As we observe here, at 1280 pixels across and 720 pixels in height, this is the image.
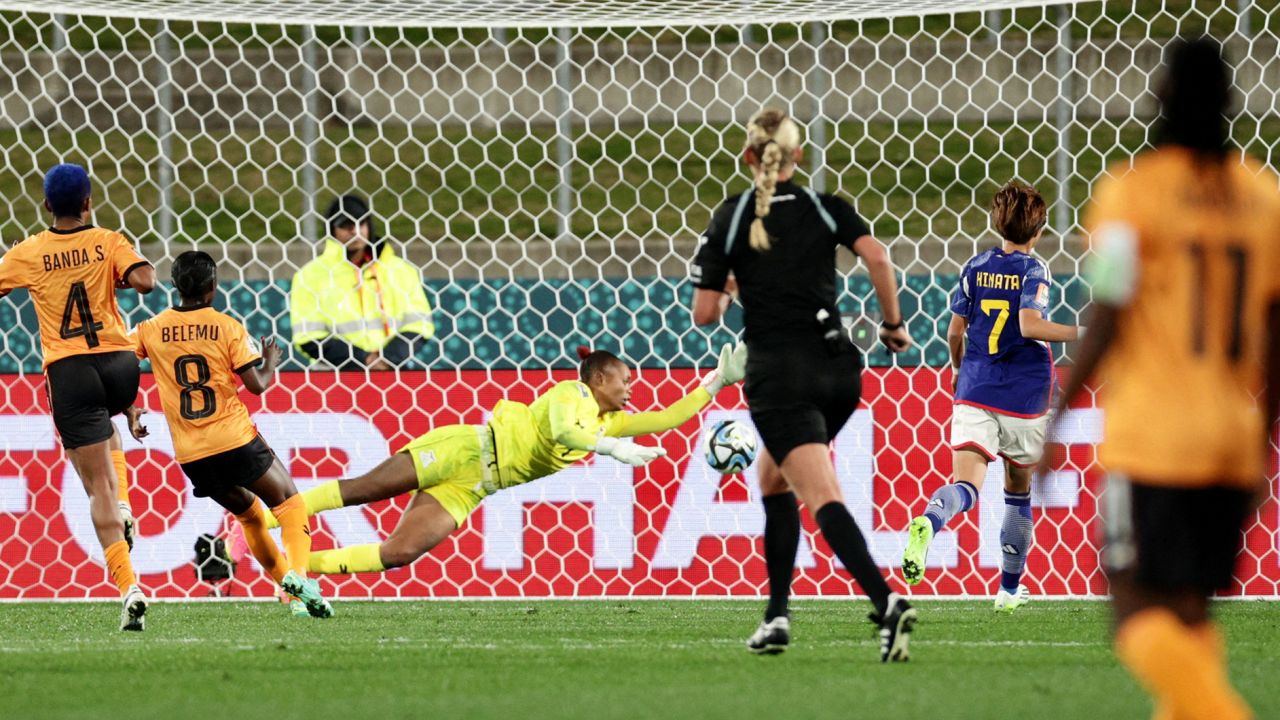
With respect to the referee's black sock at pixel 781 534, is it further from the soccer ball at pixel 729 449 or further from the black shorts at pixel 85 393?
the black shorts at pixel 85 393

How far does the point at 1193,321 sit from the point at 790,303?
2316 mm

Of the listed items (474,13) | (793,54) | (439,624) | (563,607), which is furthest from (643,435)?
(793,54)

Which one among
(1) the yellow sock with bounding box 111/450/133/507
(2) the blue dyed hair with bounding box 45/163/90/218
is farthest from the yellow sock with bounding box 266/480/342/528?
(2) the blue dyed hair with bounding box 45/163/90/218

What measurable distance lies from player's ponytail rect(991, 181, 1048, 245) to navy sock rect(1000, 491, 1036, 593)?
1.10m

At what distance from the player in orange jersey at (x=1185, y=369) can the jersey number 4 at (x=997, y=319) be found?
4.27 m

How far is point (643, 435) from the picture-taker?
828cm

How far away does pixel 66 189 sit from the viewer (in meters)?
6.70

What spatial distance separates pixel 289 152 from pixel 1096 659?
9646 millimetres

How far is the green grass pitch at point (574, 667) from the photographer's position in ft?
13.8

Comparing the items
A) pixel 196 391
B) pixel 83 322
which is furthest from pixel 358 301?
pixel 83 322

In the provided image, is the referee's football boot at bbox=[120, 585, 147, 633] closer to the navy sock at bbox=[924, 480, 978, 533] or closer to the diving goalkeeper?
the diving goalkeeper

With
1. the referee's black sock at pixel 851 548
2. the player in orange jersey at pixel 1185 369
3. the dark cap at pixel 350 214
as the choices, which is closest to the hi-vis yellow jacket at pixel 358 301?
the dark cap at pixel 350 214

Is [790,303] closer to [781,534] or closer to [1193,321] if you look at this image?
[781,534]

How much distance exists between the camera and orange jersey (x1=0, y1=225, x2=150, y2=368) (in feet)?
22.2
